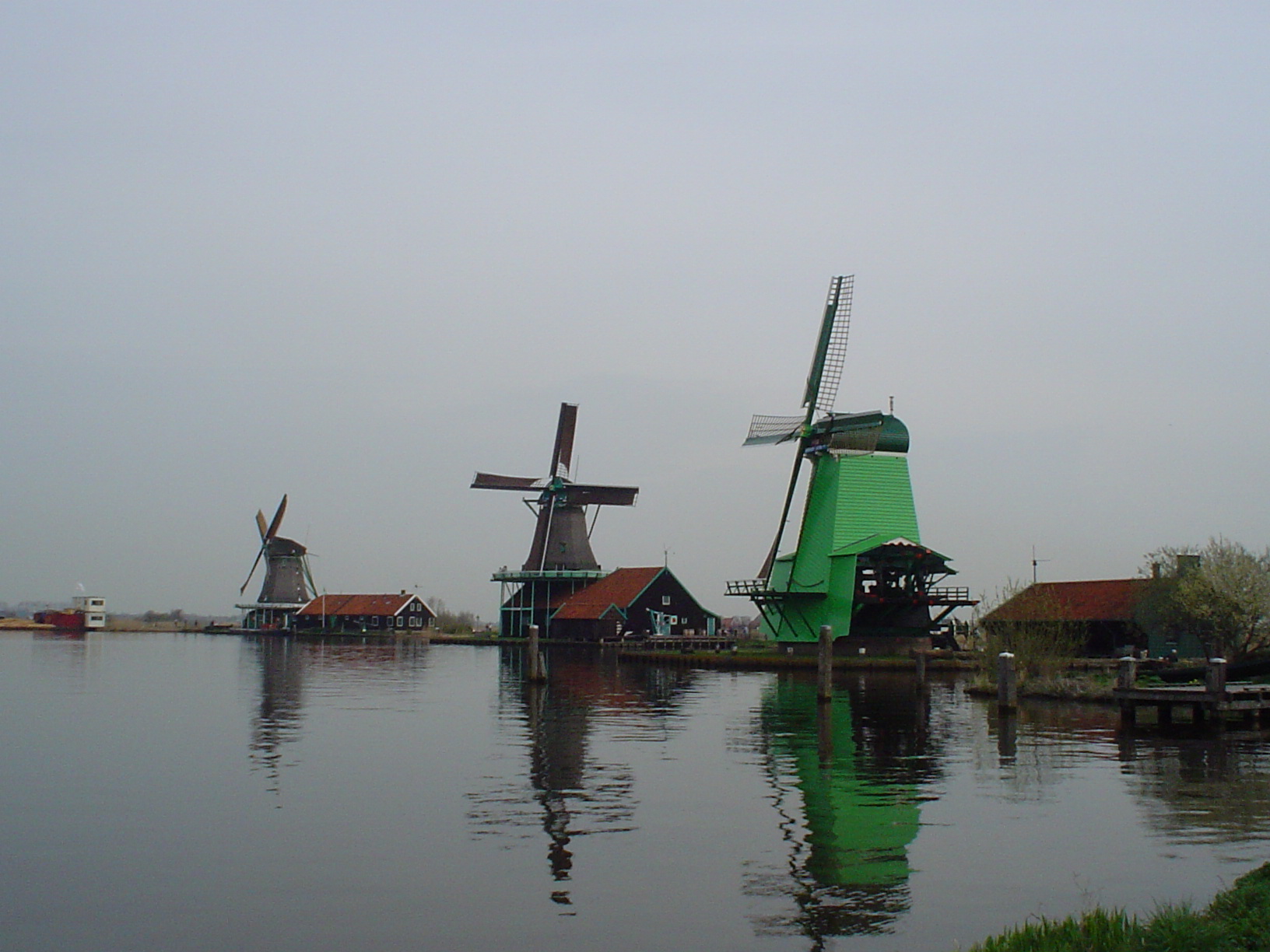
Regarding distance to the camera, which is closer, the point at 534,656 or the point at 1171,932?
the point at 1171,932

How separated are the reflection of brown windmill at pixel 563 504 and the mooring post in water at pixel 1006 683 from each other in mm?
49177

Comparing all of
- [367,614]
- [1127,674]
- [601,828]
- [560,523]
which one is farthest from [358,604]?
[601,828]

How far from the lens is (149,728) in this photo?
24516 millimetres

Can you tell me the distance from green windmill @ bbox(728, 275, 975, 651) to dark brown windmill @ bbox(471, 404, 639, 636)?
84.6ft

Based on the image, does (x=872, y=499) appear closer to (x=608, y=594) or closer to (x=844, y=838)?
(x=608, y=594)

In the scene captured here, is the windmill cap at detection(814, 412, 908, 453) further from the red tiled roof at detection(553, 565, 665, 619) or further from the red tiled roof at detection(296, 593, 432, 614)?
the red tiled roof at detection(296, 593, 432, 614)

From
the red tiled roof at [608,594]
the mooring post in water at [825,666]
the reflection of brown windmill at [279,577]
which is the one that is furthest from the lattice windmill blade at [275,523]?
the mooring post in water at [825,666]

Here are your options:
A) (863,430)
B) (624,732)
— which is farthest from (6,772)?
(863,430)

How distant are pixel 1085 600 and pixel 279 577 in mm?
78819

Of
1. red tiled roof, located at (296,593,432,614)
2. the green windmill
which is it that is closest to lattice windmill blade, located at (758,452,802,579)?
the green windmill

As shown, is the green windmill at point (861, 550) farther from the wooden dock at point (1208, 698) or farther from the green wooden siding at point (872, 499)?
the wooden dock at point (1208, 698)

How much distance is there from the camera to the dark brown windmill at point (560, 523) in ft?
241

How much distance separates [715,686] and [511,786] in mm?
22618

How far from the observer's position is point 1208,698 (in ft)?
69.9
